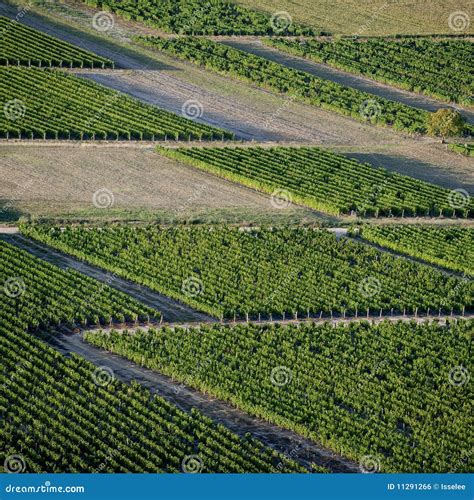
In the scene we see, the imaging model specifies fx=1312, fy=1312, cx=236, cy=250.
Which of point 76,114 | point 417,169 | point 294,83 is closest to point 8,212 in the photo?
point 76,114

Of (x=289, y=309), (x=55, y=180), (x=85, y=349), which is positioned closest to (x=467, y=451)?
(x=289, y=309)

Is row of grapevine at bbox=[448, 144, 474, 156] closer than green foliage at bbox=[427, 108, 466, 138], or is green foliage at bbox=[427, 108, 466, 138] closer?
green foliage at bbox=[427, 108, 466, 138]

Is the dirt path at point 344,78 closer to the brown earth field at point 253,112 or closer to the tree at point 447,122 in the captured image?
the tree at point 447,122

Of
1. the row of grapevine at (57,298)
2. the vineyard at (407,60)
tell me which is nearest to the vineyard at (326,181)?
the row of grapevine at (57,298)

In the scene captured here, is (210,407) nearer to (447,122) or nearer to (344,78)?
(447,122)

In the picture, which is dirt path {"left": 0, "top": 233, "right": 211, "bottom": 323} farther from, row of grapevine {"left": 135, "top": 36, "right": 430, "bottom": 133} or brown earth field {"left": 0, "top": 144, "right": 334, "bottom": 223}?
row of grapevine {"left": 135, "top": 36, "right": 430, "bottom": 133}

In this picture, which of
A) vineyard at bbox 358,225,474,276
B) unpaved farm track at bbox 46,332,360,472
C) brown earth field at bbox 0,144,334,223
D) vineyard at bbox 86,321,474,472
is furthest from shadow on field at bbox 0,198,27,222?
vineyard at bbox 358,225,474,276
